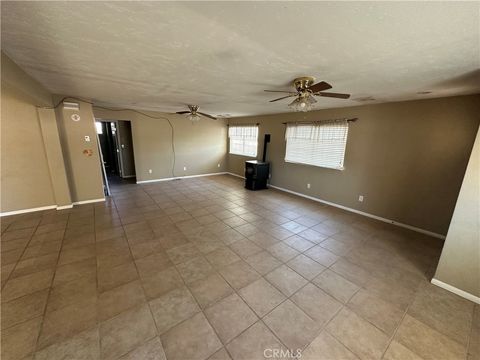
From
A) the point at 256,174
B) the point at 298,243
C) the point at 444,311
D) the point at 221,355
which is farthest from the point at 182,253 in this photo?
the point at 256,174

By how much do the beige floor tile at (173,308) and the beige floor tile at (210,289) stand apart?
2.5 inches

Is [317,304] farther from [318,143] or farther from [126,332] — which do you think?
[318,143]

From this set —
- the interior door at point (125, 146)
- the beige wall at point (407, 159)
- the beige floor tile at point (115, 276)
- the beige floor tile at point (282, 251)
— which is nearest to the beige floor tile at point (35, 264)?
the beige floor tile at point (115, 276)

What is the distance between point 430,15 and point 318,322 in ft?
7.51

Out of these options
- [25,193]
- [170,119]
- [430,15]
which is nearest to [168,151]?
[170,119]

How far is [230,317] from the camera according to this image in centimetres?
169

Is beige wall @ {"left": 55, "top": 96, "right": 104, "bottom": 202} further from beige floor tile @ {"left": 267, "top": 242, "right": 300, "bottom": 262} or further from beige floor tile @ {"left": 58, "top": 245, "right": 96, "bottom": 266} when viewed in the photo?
beige floor tile @ {"left": 267, "top": 242, "right": 300, "bottom": 262}

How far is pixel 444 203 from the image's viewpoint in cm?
303

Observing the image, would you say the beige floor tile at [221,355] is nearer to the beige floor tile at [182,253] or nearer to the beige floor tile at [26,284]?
the beige floor tile at [182,253]

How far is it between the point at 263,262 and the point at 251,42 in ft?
7.69

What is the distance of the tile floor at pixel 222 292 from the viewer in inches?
57.9

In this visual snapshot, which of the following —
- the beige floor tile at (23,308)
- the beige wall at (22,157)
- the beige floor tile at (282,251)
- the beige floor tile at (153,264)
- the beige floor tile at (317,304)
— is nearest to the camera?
the beige floor tile at (23,308)

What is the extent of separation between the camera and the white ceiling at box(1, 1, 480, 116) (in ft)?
3.49

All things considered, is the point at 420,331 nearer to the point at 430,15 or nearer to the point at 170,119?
the point at 430,15
